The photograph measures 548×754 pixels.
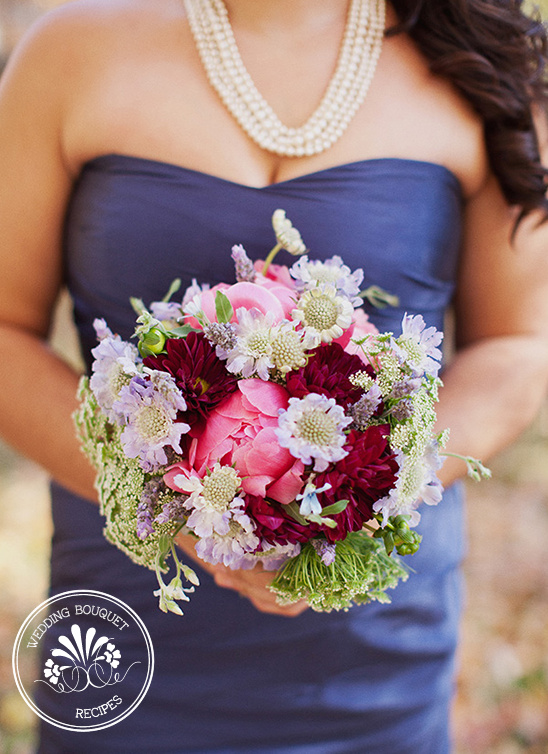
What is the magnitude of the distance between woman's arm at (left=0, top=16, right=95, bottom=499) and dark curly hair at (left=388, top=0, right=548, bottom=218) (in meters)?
0.87

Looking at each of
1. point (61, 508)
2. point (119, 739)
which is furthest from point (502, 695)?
point (61, 508)

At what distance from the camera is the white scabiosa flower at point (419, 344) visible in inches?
41.2

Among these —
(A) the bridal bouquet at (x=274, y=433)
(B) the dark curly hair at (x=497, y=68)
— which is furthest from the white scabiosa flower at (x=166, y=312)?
(B) the dark curly hair at (x=497, y=68)

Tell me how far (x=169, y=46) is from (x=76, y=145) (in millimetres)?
330

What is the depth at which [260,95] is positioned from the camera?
5.27 ft

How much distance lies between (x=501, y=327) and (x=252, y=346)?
42.1 inches

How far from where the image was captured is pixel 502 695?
3389 mm

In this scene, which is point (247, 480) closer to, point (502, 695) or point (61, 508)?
point (61, 508)

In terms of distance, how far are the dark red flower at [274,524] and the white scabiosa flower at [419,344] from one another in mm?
296

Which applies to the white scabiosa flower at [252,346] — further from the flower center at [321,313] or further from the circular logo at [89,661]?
the circular logo at [89,661]

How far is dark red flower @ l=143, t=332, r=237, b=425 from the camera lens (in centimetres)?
99

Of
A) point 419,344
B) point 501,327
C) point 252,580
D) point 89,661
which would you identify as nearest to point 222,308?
point 419,344

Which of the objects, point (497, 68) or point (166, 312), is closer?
point (166, 312)

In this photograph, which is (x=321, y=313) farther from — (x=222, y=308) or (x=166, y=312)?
(x=166, y=312)
